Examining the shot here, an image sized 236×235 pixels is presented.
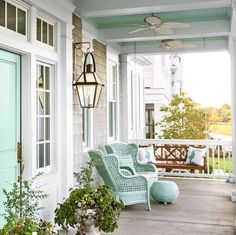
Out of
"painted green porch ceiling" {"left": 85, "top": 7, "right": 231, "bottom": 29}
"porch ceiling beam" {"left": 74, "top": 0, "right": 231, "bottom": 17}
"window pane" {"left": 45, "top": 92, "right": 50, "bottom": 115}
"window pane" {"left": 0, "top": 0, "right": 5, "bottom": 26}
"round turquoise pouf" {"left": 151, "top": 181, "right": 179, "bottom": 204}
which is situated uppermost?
"painted green porch ceiling" {"left": 85, "top": 7, "right": 231, "bottom": 29}

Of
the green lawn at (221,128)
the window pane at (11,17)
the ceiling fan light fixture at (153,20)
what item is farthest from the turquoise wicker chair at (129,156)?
the green lawn at (221,128)

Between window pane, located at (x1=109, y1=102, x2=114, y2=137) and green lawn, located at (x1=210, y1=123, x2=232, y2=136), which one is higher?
window pane, located at (x1=109, y1=102, x2=114, y2=137)

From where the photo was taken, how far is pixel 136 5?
4680 millimetres

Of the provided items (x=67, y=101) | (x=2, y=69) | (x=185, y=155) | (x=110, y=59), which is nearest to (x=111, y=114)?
(x=110, y=59)

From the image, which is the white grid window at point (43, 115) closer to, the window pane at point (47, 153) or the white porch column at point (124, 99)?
the window pane at point (47, 153)

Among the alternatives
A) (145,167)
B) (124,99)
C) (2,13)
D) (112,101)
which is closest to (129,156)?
(145,167)

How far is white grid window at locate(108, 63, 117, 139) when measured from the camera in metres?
7.28

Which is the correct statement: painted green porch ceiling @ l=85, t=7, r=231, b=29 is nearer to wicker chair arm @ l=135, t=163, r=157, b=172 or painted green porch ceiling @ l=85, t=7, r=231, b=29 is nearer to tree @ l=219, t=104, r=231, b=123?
wicker chair arm @ l=135, t=163, r=157, b=172

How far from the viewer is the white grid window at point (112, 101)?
23.9 ft

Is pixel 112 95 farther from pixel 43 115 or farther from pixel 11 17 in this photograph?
pixel 11 17

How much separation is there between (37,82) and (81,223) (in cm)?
171

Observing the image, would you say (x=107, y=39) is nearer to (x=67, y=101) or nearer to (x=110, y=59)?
(x=110, y=59)

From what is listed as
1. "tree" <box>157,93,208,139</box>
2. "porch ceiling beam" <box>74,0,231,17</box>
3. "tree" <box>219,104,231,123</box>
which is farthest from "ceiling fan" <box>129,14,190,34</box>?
"tree" <box>219,104,231,123</box>

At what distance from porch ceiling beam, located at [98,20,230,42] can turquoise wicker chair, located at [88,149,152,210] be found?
2.46 meters
